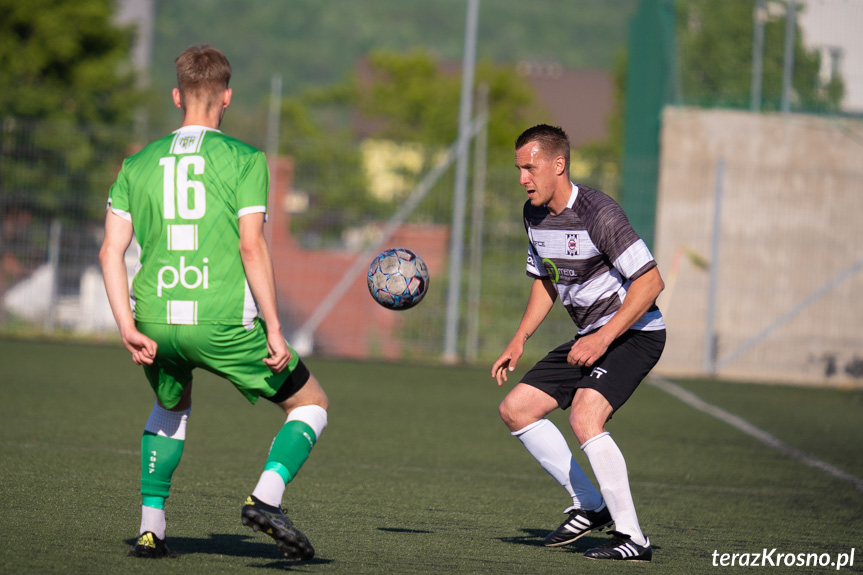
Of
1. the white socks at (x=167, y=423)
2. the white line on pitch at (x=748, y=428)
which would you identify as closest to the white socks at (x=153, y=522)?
the white socks at (x=167, y=423)

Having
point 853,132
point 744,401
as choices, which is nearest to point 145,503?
point 744,401

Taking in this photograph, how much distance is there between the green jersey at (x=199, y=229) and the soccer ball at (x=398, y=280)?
1261mm

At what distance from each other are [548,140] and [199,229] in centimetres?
167

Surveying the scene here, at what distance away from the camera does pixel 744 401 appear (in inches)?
505

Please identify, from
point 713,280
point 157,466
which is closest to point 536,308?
point 157,466

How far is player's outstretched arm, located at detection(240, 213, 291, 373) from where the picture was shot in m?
3.85

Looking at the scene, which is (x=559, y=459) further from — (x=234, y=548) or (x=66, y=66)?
(x=66, y=66)

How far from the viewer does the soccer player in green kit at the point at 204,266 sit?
12.7 ft

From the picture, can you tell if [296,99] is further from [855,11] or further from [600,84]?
[855,11]

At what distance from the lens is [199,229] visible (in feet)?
12.9

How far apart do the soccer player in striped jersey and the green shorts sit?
1272 millimetres

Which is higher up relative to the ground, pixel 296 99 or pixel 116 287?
pixel 296 99

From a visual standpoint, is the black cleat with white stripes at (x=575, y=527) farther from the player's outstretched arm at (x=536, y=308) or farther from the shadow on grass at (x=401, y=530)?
the player's outstretched arm at (x=536, y=308)

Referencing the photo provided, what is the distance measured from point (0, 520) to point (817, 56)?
15964 mm
